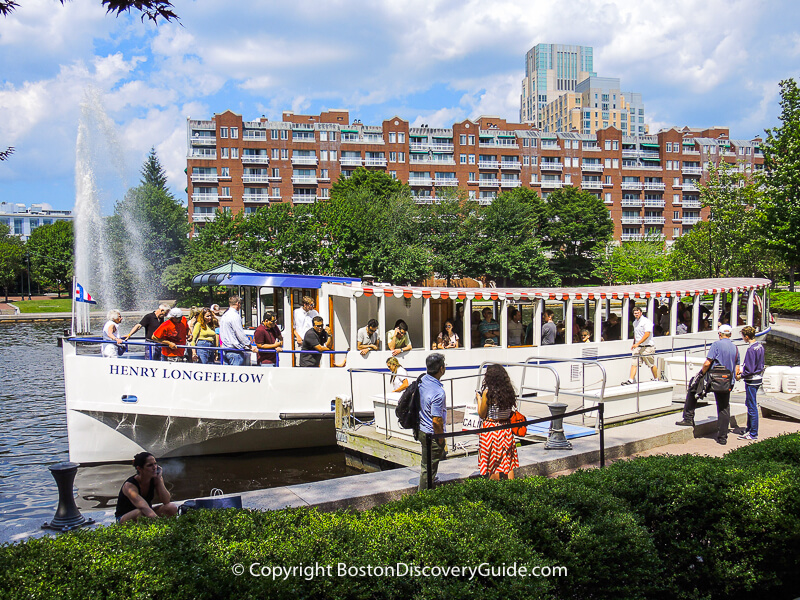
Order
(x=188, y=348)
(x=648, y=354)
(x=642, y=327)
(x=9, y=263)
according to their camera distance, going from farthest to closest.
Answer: (x=9, y=263), (x=648, y=354), (x=642, y=327), (x=188, y=348)

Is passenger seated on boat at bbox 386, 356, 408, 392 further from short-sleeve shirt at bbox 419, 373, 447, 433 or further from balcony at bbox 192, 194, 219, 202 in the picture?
balcony at bbox 192, 194, 219, 202

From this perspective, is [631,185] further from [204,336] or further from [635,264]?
Answer: [204,336]

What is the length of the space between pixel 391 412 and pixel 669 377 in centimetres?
842

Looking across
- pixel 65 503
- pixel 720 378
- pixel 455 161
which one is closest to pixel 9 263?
pixel 455 161

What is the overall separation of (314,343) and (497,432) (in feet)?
22.5

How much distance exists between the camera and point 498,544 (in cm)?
435

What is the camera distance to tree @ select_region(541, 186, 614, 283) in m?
83.2

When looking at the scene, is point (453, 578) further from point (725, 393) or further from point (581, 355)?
point (581, 355)

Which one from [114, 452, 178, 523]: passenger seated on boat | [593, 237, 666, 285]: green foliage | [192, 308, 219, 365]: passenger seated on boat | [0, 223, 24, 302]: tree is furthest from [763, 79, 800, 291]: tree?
[0, 223, 24, 302]: tree

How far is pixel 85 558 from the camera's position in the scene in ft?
12.6

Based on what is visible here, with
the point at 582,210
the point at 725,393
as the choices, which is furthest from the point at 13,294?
the point at 725,393

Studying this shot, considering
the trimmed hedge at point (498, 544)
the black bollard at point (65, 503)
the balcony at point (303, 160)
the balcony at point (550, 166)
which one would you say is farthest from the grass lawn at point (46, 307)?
the balcony at point (550, 166)

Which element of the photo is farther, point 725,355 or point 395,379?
point 395,379

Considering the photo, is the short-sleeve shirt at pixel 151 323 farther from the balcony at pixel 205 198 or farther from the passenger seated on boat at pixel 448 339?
the balcony at pixel 205 198
